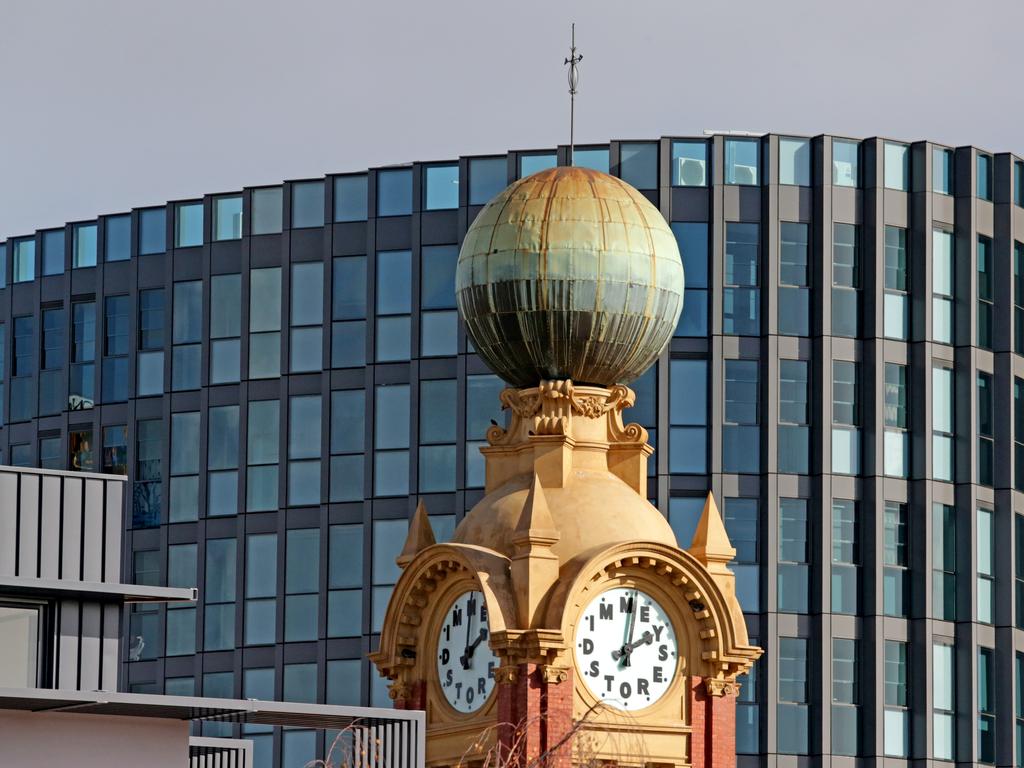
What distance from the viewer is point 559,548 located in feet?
126

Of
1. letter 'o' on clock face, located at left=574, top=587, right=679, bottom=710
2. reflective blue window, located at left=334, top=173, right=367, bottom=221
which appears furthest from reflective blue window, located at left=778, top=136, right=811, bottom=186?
letter 'o' on clock face, located at left=574, top=587, right=679, bottom=710

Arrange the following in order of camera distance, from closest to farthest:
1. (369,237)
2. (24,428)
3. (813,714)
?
(813,714)
(369,237)
(24,428)

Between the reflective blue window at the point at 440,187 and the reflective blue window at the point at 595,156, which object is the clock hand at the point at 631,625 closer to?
the reflective blue window at the point at 595,156

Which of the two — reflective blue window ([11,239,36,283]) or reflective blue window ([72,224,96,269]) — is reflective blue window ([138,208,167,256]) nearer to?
reflective blue window ([72,224,96,269])

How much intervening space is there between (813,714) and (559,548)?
151ft

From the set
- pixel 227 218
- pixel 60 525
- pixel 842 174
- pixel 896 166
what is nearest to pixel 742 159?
pixel 842 174

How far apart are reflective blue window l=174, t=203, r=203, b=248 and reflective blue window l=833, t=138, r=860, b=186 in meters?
19.2

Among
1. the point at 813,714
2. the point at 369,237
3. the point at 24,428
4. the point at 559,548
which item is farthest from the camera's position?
the point at 24,428

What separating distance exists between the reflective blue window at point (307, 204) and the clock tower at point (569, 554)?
2001 inches

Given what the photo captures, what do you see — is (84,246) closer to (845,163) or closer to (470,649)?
(845,163)

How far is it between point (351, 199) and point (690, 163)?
1036 centimetres

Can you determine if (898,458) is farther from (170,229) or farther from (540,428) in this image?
(540,428)

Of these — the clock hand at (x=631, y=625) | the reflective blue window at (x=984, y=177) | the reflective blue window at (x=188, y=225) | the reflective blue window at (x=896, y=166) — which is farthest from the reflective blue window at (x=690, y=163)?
the clock hand at (x=631, y=625)

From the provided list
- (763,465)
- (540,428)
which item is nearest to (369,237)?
(763,465)
